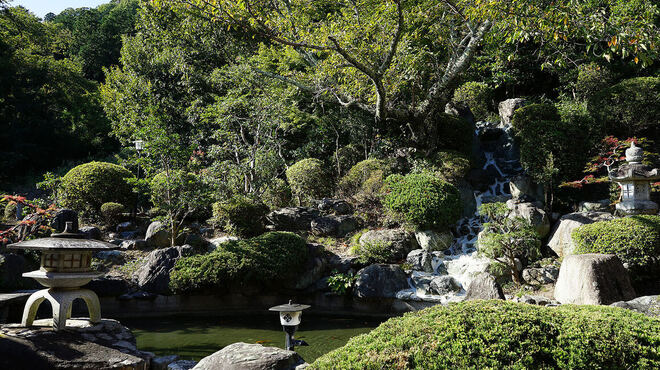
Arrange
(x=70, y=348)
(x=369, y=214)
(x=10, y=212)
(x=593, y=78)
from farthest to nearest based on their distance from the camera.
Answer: (x=593, y=78) → (x=10, y=212) → (x=369, y=214) → (x=70, y=348)

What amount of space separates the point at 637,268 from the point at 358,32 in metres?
7.14

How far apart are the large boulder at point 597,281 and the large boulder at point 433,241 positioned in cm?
312

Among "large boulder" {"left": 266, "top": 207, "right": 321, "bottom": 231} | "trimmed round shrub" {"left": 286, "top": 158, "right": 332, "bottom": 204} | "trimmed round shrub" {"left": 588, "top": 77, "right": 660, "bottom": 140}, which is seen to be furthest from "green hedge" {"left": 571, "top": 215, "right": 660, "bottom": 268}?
"trimmed round shrub" {"left": 286, "top": 158, "right": 332, "bottom": 204}

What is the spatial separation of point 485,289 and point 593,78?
9744 mm

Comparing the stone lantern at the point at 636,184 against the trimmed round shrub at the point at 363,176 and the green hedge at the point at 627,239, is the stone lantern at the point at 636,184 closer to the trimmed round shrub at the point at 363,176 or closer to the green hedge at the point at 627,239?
the green hedge at the point at 627,239

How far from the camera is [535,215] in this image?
27.9 ft

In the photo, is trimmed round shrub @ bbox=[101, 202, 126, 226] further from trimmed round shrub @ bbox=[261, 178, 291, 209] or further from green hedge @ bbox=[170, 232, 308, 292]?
green hedge @ bbox=[170, 232, 308, 292]

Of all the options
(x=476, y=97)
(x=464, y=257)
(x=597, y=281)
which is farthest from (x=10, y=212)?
(x=476, y=97)

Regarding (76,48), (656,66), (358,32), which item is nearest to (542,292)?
(358,32)

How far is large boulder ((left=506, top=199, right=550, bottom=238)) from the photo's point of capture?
8453mm

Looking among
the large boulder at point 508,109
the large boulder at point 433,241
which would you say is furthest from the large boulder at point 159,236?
the large boulder at point 508,109

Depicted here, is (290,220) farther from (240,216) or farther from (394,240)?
(394,240)

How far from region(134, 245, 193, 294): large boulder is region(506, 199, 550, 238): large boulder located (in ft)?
22.8

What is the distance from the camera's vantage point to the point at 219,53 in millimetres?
15953
